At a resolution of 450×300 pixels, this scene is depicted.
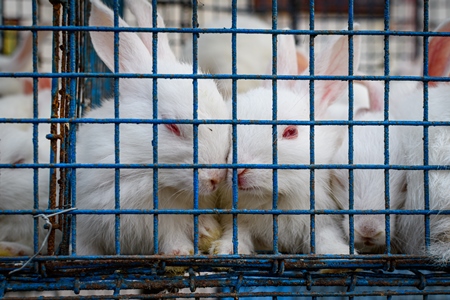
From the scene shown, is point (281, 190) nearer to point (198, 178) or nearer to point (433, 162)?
point (198, 178)

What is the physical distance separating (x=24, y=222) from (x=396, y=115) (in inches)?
51.5

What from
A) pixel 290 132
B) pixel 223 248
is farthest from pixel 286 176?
pixel 223 248

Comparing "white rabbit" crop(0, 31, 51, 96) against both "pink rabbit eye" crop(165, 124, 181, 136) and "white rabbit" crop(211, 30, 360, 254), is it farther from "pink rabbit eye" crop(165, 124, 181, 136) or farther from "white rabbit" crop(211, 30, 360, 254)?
"white rabbit" crop(211, 30, 360, 254)

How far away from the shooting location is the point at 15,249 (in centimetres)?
188

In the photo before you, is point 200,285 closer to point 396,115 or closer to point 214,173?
point 214,173

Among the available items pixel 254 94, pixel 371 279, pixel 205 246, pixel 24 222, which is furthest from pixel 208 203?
pixel 24 222

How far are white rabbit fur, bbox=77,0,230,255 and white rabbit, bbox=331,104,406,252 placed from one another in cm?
41

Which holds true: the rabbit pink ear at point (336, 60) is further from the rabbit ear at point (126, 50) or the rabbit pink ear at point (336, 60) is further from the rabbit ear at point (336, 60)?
the rabbit ear at point (126, 50)

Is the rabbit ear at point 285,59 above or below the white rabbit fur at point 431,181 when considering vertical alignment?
above

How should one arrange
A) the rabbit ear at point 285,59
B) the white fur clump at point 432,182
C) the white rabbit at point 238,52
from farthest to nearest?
the white rabbit at point 238,52, the rabbit ear at point 285,59, the white fur clump at point 432,182

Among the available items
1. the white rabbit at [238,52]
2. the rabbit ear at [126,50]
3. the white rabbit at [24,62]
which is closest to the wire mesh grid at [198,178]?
the rabbit ear at [126,50]

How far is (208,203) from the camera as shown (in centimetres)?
177

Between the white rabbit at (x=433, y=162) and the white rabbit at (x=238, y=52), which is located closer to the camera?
the white rabbit at (x=433, y=162)

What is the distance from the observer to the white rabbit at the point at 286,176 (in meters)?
1.69
